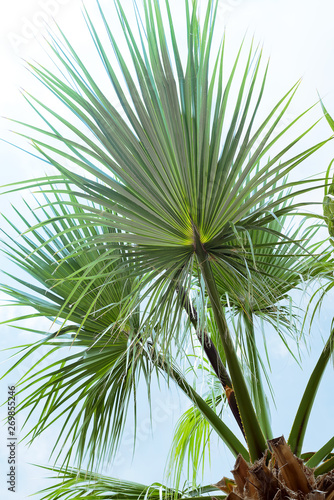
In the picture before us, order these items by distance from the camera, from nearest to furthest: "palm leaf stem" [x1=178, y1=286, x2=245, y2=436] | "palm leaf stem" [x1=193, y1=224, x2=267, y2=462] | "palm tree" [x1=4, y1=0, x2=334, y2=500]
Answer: "palm tree" [x1=4, y1=0, x2=334, y2=500], "palm leaf stem" [x1=193, y1=224, x2=267, y2=462], "palm leaf stem" [x1=178, y1=286, x2=245, y2=436]

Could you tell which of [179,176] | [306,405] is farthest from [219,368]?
[179,176]

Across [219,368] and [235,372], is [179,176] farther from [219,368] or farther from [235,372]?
[219,368]

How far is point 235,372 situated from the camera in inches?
42.6

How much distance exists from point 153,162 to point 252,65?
0.28 m

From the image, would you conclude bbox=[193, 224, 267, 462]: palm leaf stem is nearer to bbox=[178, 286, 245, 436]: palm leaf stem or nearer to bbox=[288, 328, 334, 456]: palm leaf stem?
bbox=[288, 328, 334, 456]: palm leaf stem

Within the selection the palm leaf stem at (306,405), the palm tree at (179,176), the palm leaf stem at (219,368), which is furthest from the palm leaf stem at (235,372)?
the palm leaf stem at (219,368)

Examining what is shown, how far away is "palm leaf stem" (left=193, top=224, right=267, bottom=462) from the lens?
1060 mm

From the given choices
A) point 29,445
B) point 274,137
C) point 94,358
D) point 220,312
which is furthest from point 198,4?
point 29,445

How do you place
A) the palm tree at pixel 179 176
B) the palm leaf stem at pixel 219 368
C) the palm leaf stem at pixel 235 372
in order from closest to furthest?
the palm tree at pixel 179 176 → the palm leaf stem at pixel 235 372 → the palm leaf stem at pixel 219 368

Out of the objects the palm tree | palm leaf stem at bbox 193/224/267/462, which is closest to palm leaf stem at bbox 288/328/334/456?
the palm tree

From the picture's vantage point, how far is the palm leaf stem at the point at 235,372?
106 cm

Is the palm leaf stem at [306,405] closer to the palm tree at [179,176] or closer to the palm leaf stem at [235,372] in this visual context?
the palm tree at [179,176]

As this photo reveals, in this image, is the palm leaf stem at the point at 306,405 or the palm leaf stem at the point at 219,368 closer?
the palm leaf stem at the point at 306,405

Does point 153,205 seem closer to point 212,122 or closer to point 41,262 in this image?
point 212,122
